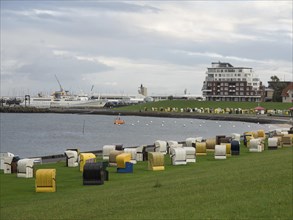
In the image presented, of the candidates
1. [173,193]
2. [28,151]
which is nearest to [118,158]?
[173,193]

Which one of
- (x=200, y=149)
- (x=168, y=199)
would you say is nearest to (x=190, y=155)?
(x=200, y=149)

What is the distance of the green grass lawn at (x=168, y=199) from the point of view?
16062 mm

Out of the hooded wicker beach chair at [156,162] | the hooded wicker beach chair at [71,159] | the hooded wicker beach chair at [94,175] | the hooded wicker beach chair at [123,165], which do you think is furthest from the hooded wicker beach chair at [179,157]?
the hooded wicker beach chair at [94,175]

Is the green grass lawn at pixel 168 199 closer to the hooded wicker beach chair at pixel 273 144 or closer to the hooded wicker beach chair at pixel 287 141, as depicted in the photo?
the hooded wicker beach chair at pixel 273 144

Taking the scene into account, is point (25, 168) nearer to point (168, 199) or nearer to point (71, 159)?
point (71, 159)

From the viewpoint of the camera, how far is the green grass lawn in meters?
16.1

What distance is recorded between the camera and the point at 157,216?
16.0 m

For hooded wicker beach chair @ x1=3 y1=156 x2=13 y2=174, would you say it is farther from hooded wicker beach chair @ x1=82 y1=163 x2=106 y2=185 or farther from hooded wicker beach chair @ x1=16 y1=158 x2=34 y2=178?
hooded wicker beach chair @ x1=82 y1=163 x2=106 y2=185

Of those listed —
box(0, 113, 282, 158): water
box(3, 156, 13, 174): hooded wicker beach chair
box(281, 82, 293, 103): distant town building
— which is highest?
box(281, 82, 293, 103): distant town building

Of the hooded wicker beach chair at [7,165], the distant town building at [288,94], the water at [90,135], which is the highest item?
the distant town building at [288,94]

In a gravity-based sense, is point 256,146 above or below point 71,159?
above

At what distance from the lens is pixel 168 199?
18.9m

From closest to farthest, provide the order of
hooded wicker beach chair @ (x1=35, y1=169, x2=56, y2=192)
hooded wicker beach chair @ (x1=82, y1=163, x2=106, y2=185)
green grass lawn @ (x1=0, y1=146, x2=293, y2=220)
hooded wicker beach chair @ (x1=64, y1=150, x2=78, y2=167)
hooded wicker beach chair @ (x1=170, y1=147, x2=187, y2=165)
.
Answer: green grass lawn @ (x1=0, y1=146, x2=293, y2=220) < hooded wicker beach chair @ (x1=35, y1=169, x2=56, y2=192) < hooded wicker beach chair @ (x1=82, y1=163, x2=106, y2=185) < hooded wicker beach chair @ (x1=170, y1=147, x2=187, y2=165) < hooded wicker beach chair @ (x1=64, y1=150, x2=78, y2=167)

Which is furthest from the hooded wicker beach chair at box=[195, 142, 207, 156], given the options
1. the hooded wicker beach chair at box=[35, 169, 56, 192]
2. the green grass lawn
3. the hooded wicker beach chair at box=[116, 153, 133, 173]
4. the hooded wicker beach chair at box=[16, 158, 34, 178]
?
the hooded wicker beach chair at box=[35, 169, 56, 192]
